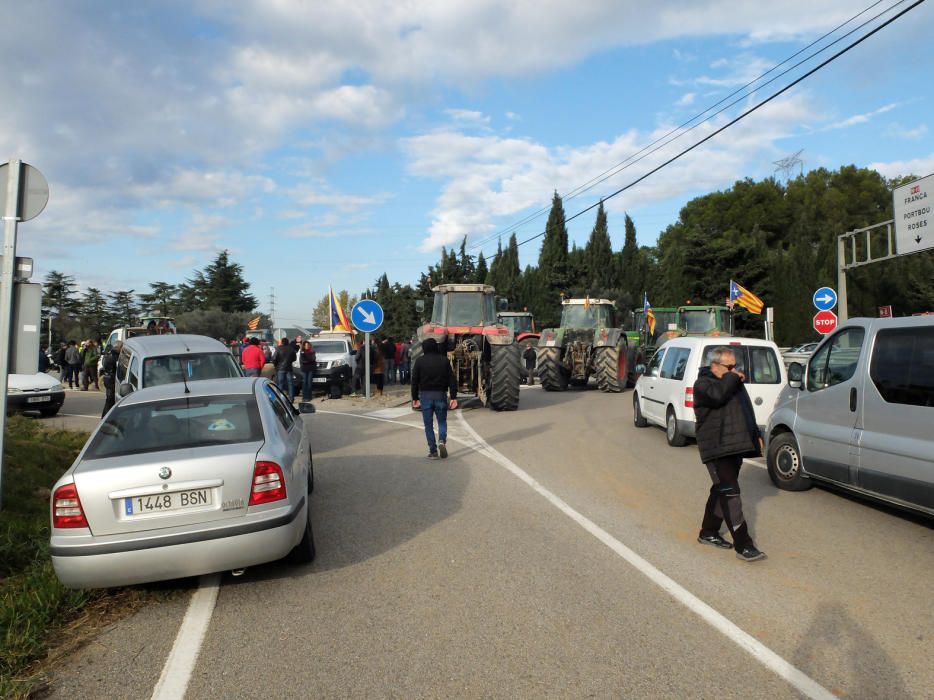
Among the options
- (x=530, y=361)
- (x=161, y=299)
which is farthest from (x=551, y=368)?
(x=161, y=299)

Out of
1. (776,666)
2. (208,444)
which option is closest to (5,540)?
(208,444)

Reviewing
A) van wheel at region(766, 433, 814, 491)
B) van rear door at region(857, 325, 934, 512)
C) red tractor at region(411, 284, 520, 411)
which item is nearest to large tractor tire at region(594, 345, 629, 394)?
red tractor at region(411, 284, 520, 411)

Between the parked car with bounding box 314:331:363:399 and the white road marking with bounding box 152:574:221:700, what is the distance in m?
16.9

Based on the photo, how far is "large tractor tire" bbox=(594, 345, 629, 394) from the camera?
22.5 metres

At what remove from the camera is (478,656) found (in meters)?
4.02

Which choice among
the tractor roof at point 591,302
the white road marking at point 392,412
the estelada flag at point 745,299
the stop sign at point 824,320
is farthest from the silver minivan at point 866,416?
the estelada flag at point 745,299

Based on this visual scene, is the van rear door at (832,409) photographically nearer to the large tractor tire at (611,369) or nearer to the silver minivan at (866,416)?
the silver minivan at (866,416)

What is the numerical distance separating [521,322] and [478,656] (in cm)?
3052

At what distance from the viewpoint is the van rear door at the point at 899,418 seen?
6.22m

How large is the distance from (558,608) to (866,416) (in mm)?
4017

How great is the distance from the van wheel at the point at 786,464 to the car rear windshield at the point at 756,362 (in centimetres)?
278

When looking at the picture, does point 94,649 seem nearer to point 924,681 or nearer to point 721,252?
point 924,681

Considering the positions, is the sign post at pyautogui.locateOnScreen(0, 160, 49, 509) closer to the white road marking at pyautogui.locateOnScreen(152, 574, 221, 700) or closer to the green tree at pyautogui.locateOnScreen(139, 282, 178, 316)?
the white road marking at pyautogui.locateOnScreen(152, 574, 221, 700)

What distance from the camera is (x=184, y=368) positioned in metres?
11.4
